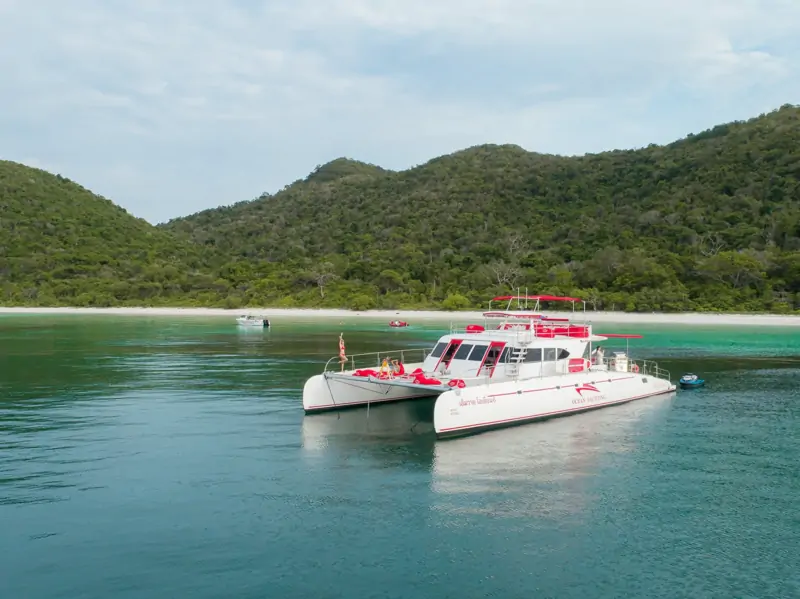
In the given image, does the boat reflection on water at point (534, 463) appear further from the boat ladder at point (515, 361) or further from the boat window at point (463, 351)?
the boat window at point (463, 351)

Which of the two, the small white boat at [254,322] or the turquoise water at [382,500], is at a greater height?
the small white boat at [254,322]

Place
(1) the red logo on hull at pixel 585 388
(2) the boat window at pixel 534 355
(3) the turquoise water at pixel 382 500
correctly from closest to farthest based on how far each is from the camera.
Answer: (3) the turquoise water at pixel 382 500, (2) the boat window at pixel 534 355, (1) the red logo on hull at pixel 585 388

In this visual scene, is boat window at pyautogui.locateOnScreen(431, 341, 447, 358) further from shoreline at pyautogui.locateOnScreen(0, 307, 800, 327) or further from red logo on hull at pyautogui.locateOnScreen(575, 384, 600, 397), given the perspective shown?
shoreline at pyautogui.locateOnScreen(0, 307, 800, 327)

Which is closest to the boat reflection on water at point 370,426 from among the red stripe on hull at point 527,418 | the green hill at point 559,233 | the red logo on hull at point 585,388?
the red stripe on hull at point 527,418

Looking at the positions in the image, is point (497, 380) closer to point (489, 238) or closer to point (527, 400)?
point (527, 400)

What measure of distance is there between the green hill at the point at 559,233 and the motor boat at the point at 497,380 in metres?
57.9

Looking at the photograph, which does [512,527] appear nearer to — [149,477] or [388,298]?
[149,477]

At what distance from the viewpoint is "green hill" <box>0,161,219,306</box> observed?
105562 mm

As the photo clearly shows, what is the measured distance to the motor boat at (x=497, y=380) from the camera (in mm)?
20266

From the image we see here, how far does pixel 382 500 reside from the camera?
45.8 feet

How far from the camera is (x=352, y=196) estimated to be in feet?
503

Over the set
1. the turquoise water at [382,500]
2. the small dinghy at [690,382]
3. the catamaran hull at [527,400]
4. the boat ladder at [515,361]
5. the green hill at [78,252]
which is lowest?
the turquoise water at [382,500]

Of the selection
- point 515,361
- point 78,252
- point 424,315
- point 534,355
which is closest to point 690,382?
point 534,355

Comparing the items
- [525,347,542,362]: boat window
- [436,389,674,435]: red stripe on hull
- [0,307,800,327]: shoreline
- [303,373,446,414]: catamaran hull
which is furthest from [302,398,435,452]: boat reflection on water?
[0,307,800,327]: shoreline
